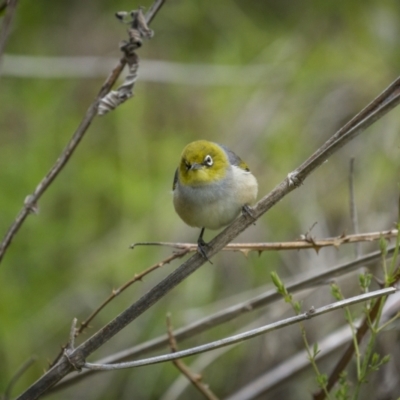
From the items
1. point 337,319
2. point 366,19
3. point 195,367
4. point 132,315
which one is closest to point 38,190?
point 132,315

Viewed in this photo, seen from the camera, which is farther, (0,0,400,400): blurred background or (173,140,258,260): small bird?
(0,0,400,400): blurred background

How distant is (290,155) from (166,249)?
36.3 inches

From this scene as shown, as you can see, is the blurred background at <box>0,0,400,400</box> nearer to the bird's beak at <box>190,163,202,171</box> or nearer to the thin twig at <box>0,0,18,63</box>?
the bird's beak at <box>190,163,202,171</box>

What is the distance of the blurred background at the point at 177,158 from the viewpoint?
3.33 metres

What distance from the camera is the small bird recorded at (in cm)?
238

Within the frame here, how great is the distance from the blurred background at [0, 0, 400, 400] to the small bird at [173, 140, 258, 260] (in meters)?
0.67

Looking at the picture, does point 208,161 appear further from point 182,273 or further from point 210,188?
point 182,273

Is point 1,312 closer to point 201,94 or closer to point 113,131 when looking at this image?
point 113,131

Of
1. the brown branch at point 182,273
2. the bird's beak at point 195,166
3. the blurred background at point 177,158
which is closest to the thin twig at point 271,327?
the brown branch at point 182,273

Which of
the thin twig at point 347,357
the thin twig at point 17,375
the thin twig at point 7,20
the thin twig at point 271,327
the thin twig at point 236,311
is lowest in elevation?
the thin twig at point 347,357

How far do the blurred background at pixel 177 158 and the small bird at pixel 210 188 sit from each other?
0.67 m

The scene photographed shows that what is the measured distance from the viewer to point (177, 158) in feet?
13.8

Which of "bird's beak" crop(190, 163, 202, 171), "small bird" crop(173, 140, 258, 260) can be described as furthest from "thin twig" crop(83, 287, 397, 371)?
"bird's beak" crop(190, 163, 202, 171)

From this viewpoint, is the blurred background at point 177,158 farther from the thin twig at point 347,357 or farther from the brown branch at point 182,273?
the brown branch at point 182,273
